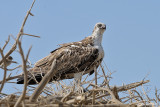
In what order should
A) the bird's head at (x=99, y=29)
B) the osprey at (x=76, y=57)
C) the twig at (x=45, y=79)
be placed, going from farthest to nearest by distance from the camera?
the bird's head at (x=99, y=29), the osprey at (x=76, y=57), the twig at (x=45, y=79)

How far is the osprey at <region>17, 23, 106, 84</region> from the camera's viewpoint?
831cm

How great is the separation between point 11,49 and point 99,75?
1851mm

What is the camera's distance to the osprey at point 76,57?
8.31 m

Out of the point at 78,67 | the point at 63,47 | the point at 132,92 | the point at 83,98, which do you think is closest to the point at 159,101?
the point at 132,92

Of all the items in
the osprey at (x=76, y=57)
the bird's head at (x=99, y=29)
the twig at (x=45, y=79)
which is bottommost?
the twig at (x=45, y=79)

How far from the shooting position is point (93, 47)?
8.57 meters

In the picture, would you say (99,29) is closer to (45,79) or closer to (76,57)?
(76,57)

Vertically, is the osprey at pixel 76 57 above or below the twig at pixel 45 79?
above

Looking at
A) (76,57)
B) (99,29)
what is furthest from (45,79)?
(99,29)

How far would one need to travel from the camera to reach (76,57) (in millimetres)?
8625

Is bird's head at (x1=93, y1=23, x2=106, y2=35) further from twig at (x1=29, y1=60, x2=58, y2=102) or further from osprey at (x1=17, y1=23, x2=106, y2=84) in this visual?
twig at (x1=29, y1=60, x2=58, y2=102)

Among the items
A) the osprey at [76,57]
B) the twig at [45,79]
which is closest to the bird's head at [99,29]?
the osprey at [76,57]

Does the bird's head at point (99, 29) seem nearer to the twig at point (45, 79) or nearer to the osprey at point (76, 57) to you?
the osprey at point (76, 57)

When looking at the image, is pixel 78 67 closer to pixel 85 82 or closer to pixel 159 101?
pixel 85 82
